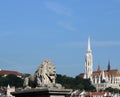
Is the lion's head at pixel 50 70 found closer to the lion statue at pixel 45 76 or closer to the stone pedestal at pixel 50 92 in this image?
the lion statue at pixel 45 76

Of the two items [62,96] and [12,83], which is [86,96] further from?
[62,96]

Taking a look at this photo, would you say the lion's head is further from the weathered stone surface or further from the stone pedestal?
the stone pedestal

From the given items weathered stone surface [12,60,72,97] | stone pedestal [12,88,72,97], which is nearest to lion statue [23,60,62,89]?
weathered stone surface [12,60,72,97]

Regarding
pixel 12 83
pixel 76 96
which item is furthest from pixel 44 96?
pixel 12 83

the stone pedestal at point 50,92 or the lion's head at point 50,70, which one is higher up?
the lion's head at point 50,70

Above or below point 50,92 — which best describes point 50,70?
above

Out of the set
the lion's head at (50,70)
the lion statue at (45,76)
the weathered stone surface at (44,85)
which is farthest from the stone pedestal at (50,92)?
the lion's head at (50,70)

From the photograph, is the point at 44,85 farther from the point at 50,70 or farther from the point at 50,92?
the point at 50,92

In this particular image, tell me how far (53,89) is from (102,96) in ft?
569

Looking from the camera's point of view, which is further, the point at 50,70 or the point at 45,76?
the point at 50,70

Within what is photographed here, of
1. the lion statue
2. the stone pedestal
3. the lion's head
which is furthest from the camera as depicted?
the lion's head

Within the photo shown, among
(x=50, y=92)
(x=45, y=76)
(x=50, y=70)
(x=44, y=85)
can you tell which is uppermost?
(x=50, y=70)

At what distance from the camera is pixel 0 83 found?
649 ft

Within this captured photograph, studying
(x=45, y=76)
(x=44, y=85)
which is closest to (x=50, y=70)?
(x=45, y=76)
